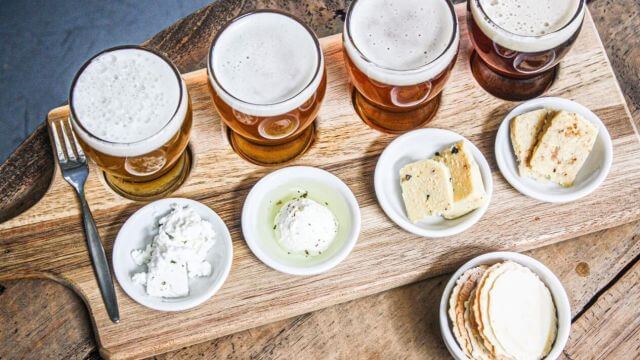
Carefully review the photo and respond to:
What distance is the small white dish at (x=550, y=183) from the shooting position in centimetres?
140

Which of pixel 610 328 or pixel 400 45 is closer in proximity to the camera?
pixel 400 45

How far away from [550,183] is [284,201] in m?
0.52

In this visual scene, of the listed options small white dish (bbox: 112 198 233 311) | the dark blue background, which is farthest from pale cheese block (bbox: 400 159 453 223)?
the dark blue background

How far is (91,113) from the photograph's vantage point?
1.26m

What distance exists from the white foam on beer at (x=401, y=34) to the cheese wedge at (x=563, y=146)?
0.26 metres

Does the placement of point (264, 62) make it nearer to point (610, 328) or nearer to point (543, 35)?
point (543, 35)

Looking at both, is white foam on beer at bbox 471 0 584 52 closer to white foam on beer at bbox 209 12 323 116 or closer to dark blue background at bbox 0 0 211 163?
white foam on beer at bbox 209 12 323 116

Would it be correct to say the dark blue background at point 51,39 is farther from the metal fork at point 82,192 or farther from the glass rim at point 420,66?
the glass rim at point 420,66

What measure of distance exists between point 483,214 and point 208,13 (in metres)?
0.72

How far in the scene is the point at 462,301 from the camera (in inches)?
52.5

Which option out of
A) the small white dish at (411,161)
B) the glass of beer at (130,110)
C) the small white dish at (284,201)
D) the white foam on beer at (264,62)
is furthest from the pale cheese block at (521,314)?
the glass of beer at (130,110)

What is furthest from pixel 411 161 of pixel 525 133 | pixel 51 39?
pixel 51 39

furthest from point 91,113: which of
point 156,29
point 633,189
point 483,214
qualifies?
point 156,29

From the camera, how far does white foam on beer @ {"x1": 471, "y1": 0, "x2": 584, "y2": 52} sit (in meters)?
1.32
